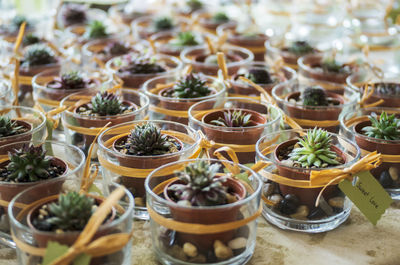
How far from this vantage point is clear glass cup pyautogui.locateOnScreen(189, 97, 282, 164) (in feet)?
4.68

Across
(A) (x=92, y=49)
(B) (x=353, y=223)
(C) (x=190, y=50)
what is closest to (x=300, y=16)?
(C) (x=190, y=50)

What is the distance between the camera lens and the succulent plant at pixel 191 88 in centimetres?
172

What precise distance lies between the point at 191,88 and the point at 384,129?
2.20 feet

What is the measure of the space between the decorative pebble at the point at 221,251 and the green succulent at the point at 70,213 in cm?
28

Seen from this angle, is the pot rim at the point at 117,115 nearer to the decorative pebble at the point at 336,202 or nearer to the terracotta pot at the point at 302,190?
the terracotta pot at the point at 302,190

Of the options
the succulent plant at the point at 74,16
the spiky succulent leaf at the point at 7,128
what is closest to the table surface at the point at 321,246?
the spiky succulent leaf at the point at 7,128

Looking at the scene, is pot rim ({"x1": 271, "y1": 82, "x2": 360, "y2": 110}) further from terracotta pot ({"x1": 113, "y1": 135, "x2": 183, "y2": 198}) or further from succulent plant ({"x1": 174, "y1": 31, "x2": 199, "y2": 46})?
succulent plant ({"x1": 174, "y1": 31, "x2": 199, "y2": 46})

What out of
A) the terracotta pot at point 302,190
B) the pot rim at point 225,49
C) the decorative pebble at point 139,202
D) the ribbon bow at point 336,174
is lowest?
the decorative pebble at point 139,202

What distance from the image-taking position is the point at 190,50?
7.58 feet

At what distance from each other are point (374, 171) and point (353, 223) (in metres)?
0.19

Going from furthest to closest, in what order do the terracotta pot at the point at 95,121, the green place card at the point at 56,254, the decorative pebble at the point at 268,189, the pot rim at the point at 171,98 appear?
the pot rim at the point at 171,98 → the terracotta pot at the point at 95,121 → the decorative pebble at the point at 268,189 → the green place card at the point at 56,254

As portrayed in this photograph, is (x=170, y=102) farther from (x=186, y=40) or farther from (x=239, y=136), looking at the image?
(x=186, y=40)

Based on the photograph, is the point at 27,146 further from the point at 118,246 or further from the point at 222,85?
the point at 222,85

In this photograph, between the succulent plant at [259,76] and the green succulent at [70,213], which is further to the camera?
the succulent plant at [259,76]
